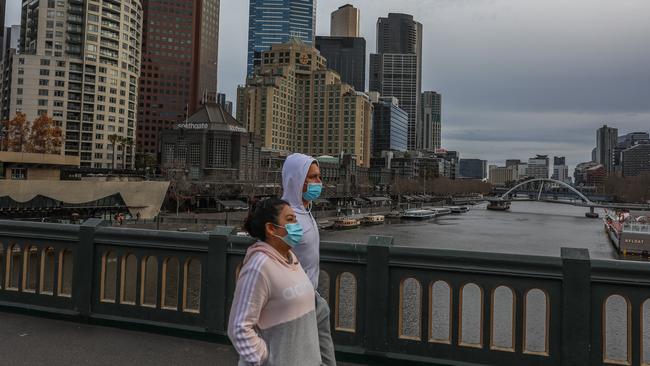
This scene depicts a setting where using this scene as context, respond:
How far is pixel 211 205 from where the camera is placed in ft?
287

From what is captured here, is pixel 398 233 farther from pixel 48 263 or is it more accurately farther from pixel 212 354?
pixel 212 354

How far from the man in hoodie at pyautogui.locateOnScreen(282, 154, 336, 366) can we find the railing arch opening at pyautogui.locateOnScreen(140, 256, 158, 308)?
3.35 meters

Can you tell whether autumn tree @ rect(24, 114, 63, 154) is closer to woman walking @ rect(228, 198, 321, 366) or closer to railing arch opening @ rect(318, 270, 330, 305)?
railing arch opening @ rect(318, 270, 330, 305)

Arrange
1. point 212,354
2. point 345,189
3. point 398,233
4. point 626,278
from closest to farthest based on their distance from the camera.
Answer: point 626,278 < point 212,354 < point 398,233 < point 345,189

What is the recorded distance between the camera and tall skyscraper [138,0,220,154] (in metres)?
154

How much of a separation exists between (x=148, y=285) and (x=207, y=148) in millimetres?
79618

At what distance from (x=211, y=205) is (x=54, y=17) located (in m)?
51.3

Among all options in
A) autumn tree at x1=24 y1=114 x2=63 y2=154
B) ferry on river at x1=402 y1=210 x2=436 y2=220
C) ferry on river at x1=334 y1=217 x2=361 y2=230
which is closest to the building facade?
autumn tree at x1=24 y1=114 x2=63 y2=154

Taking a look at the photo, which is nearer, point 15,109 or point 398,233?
point 398,233

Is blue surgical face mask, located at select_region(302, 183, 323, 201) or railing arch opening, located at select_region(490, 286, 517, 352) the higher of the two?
blue surgical face mask, located at select_region(302, 183, 323, 201)

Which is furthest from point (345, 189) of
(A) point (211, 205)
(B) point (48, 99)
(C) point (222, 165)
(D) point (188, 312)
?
(D) point (188, 312)

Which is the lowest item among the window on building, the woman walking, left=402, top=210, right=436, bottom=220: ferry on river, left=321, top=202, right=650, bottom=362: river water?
left=321, top=202, right=650, bottom=362: river water

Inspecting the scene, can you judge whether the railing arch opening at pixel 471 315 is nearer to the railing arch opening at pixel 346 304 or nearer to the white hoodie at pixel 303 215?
the railing arch opening at pixel 346 304

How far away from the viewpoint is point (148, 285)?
2580cm
